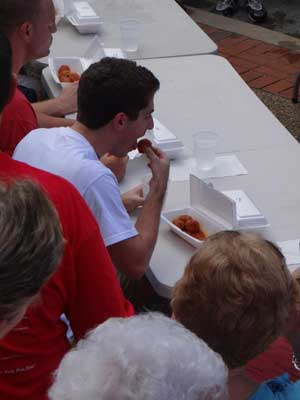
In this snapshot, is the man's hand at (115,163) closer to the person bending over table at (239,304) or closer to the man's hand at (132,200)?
the man's hand at (132,200)

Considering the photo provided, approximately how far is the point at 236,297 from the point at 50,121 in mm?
1611

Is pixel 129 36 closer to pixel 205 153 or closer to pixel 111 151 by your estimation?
pixel 205 153

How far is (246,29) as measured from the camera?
18.9 feet

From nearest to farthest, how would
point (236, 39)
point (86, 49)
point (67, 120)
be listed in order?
point (67, 120) → point (86, 49) → point (236, 39)

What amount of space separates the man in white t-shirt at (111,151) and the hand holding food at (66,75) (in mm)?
907

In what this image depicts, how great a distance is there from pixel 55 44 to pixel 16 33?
3.63 feet

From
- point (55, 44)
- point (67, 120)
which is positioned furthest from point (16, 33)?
point (55, 44)

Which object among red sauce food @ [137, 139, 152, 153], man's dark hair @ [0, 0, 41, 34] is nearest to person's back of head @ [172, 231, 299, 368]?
red sauce food @ [137, 139, 152, 153]

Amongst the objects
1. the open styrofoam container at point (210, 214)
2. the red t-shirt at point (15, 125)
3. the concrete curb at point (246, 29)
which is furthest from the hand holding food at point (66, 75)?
the concrete curb at point (246, 29)

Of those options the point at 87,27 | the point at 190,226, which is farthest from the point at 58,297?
the point at 87,27

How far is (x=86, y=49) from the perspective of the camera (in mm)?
3598

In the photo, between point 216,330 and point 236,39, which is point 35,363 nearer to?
point 216,330

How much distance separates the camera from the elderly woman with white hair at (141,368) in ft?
3.60

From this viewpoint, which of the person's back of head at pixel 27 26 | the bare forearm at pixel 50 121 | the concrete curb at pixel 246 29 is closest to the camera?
the person's back of head at pixel 27 26
